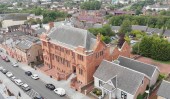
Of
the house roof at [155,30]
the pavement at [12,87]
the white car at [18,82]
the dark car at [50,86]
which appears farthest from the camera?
the house roof at [155,30]

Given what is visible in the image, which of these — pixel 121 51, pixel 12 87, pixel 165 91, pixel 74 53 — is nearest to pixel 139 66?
pixel 121 51

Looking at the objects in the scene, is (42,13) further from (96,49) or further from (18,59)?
(96,49)

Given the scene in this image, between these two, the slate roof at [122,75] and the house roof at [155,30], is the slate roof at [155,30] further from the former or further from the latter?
the slate roof at [122,75]

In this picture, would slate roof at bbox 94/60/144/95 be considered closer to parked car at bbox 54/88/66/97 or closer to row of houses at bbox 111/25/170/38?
parked car at bbox 54/88/66/97

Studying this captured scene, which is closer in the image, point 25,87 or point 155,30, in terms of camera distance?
point 25,87

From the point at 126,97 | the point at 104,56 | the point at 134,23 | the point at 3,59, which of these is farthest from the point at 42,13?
the point at 126,97

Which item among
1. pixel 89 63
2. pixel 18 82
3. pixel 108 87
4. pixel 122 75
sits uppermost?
pixel 89 63

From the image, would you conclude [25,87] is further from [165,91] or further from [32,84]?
[165,91]

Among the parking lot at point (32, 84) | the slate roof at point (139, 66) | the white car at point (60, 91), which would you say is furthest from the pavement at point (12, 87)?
the slate roof at point (139, 66)

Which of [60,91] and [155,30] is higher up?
[155,30]
